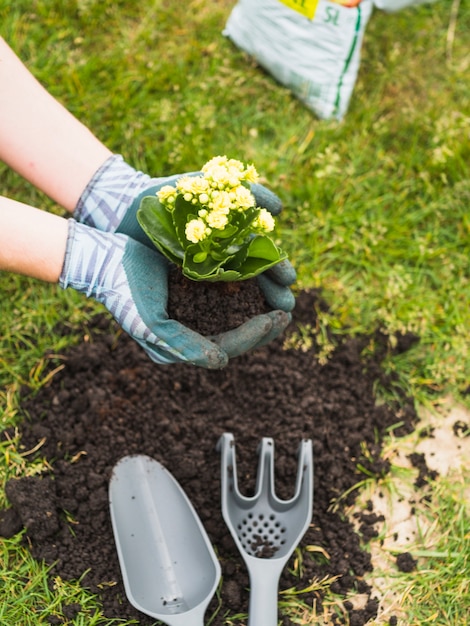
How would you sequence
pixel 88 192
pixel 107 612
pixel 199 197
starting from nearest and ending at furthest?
pixel 199 197
pixel 107 612
pixel 88 192

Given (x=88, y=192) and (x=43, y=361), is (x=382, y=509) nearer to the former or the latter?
(x=43, y=361)

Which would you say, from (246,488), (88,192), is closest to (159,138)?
(88,192)

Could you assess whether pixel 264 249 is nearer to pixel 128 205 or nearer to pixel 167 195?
pixel 167 195

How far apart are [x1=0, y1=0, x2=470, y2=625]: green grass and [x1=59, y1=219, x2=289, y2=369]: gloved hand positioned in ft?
1.74

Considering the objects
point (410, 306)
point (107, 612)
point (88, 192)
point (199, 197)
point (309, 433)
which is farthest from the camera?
point (410, 306)

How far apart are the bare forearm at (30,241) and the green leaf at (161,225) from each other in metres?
0.24

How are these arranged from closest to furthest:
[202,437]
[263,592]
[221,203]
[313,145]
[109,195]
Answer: [221,203] → [263,592] → [109,195] → [202,437] → [313,145]

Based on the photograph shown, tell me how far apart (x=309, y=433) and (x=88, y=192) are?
3.20 feet

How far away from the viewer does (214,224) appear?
4.54ft

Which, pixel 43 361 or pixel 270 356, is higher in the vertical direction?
pixel 270 356

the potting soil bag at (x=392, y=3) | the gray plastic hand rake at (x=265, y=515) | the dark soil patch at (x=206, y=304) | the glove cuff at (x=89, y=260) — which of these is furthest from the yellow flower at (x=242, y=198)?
the potting soil bag at (x=392, y=3)

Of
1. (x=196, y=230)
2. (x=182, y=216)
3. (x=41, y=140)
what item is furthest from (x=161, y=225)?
(x=41, y=140)

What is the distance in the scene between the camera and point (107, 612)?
1.78m

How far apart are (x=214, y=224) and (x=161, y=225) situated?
10.3 inches
